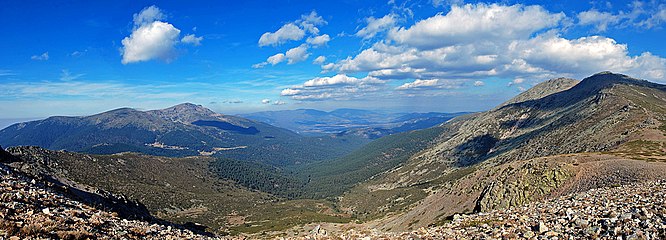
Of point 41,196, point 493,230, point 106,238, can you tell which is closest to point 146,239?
point 106,238

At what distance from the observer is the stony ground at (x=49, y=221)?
17.1 m

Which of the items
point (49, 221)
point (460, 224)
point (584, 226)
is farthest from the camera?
point (460, 224)

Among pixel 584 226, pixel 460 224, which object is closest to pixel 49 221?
pixel 460 224

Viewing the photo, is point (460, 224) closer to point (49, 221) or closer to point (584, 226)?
point (584, 226)

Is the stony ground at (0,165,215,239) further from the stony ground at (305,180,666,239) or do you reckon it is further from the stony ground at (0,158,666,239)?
the stony ground at (305,180,666,239)

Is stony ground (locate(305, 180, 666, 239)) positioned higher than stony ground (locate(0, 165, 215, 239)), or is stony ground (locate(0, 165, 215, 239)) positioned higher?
stony ground (locate(0, 165, 215, 239))

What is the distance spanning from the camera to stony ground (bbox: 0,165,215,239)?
17.1 m

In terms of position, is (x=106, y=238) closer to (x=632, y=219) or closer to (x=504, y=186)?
(x=632, y=219)

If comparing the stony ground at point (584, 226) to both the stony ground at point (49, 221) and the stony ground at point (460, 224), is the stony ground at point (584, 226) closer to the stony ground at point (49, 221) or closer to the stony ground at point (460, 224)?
the stony ground at point (460, 224)

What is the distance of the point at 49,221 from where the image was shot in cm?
1941

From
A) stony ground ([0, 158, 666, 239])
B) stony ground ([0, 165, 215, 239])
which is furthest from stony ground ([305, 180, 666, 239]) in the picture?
stony ground ([0, 165, 215, 239])

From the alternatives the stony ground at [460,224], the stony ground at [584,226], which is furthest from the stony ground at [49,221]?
the stony ground at [584,226]

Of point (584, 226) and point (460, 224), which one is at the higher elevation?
point (584, 226)

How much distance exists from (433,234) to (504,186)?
71.7 metres
